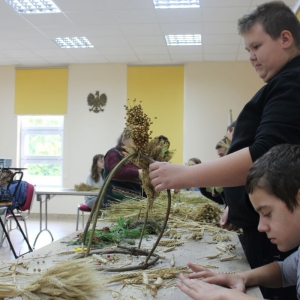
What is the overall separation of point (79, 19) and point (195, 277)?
16.7 feet

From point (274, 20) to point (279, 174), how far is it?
0.52 meters

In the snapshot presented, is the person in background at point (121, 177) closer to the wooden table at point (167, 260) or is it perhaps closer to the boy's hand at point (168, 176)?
the wooden table at point (167, 260)

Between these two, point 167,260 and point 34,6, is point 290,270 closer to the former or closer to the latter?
point 167,260

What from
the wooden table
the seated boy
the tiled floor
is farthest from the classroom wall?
the seated boy

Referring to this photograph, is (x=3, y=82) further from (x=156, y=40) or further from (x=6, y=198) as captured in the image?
(x=6, y=198)

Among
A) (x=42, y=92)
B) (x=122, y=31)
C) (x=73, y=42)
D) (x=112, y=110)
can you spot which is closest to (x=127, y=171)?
(x=122, y=31)

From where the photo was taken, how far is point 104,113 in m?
7.68

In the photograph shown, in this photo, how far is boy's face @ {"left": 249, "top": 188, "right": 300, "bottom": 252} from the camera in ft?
2.94

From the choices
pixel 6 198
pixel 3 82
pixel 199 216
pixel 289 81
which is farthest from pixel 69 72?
pixel 289 81

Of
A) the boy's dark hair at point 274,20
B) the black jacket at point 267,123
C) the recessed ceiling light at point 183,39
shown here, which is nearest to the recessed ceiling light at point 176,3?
the recessed ceiling light at point 183,39

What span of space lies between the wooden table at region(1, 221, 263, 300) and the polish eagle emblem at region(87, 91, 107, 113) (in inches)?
246

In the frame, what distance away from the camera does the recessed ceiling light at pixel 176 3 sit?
16.1 feet

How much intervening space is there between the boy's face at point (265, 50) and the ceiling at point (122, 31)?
394 centimetres

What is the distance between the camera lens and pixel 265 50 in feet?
3.90
